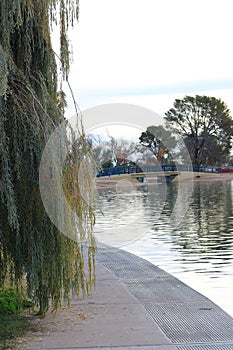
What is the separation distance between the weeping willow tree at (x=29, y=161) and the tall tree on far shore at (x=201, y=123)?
90904mm

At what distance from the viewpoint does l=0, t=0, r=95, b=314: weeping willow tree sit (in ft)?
24.6

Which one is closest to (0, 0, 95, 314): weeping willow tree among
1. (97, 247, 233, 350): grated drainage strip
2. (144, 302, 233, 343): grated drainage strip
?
(144, 302, 233, 343): grated drainage strip

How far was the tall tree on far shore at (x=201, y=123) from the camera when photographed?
3900 inches

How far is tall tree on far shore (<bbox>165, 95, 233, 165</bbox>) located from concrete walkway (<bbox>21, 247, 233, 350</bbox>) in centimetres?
8926

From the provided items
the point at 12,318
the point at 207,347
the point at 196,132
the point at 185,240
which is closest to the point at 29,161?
the point at 12,318

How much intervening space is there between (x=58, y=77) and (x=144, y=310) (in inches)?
121

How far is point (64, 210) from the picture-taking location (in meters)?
7.68

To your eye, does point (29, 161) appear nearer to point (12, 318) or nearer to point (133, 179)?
point (12, 318)

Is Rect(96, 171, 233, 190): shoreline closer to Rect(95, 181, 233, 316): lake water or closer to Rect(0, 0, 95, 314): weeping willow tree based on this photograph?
Rect(95, 181, 233, 316): lake water

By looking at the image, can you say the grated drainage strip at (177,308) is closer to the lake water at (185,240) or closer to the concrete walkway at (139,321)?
the concrete walkway at (139,321)

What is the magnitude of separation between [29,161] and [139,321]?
222cm

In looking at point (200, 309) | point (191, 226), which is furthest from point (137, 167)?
point (200, 309)

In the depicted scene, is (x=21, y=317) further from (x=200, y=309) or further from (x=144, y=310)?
(x=200, y=309)

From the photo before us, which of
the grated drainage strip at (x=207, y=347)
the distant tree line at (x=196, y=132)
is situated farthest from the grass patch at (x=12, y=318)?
the distant tree line at (x=196, y=132)
